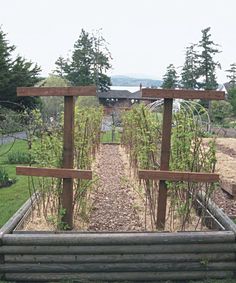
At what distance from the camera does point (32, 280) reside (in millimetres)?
3119

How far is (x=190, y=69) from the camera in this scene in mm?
→ 41125

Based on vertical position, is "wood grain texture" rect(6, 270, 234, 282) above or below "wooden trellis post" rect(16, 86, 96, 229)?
below

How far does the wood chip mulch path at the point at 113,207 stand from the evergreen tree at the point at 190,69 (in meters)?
34.4

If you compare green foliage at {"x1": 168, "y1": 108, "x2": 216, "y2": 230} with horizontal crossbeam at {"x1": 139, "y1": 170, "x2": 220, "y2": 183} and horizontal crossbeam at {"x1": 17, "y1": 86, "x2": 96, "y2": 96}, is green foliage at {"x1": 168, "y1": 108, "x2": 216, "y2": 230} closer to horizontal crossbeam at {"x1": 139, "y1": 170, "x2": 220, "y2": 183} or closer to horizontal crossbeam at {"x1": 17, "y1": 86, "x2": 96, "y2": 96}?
horizontal crossbeam at {"x1": 139, "y1": 170, "x2": 220, "y2": 183}

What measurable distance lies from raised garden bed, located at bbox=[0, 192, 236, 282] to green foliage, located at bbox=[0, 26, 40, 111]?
16070 mm

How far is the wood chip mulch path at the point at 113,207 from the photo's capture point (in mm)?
4152

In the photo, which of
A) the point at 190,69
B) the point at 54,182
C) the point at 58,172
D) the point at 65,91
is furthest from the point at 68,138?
the point at 190,69

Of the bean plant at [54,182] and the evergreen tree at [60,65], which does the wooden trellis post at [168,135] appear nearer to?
the bean plant at [54,182]

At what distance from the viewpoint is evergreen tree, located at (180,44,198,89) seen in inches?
1582

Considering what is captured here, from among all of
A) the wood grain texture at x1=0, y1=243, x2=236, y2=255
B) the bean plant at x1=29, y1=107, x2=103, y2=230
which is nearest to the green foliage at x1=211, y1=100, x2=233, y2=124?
the bean plant at x1=29, y1=107, x2=103, y2=230

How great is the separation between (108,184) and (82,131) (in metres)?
Answer: 1.67

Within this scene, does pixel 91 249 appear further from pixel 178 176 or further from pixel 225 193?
pixel 225 193

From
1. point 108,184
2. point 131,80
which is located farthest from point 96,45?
point 108,184

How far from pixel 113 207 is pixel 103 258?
6.20 feet
